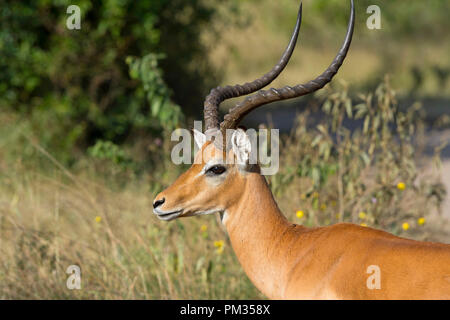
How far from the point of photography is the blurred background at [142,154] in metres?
5.40

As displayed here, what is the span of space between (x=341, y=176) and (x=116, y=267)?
2.01 meters

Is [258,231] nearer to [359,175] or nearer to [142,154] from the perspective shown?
[359,175]

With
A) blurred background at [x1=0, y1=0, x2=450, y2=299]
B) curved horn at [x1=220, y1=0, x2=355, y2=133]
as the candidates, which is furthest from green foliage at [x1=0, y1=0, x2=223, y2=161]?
curved horn at [x1=220, y1=0, x2=355, y2=133]

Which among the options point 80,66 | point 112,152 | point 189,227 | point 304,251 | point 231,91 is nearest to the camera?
point 304,251

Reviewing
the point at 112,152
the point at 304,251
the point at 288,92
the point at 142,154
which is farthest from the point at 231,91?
the point at 142,154

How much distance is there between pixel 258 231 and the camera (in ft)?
13.1

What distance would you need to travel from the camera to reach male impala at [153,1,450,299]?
350cm

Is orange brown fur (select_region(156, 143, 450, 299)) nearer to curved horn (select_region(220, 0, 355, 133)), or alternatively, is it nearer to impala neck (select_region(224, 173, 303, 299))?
impala neck (select_region(224, 173, 303, 299))

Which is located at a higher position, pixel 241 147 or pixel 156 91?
pixel 156 91

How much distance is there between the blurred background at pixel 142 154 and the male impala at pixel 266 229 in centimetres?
117

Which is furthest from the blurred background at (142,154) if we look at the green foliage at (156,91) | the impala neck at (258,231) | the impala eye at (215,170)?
the impala eye at (215,170)

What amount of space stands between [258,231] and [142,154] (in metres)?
5.83

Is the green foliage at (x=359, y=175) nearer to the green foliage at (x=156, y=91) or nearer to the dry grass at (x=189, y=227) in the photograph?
the dry grass at (x=189, y=227)

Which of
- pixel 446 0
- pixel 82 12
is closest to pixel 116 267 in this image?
pixel 82 12
